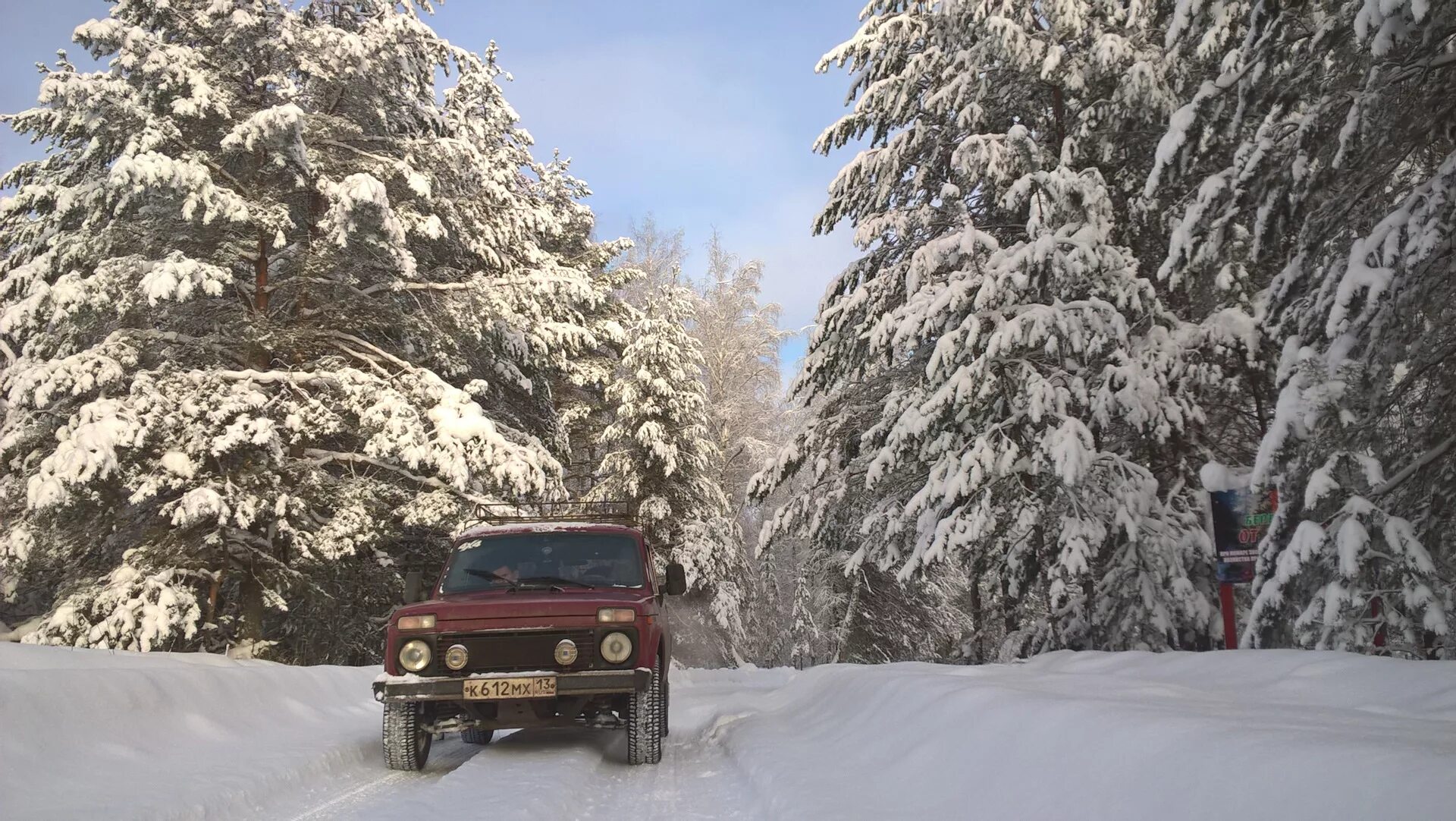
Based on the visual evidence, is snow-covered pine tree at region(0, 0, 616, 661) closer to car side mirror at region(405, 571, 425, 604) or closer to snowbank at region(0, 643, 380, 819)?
snowbank at region(0, 643, 380, 819)

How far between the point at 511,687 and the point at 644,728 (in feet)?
3.51

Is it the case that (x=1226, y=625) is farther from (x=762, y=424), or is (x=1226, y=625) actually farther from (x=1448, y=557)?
(x=762, y=424)

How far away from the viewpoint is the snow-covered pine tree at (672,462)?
24359mm

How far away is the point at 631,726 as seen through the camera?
7078 mm

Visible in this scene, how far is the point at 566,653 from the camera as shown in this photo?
6.90 meters

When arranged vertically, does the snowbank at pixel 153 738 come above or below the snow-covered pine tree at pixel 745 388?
below

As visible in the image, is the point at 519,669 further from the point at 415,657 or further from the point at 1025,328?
the point at 1025,328

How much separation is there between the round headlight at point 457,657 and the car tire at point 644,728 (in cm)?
128

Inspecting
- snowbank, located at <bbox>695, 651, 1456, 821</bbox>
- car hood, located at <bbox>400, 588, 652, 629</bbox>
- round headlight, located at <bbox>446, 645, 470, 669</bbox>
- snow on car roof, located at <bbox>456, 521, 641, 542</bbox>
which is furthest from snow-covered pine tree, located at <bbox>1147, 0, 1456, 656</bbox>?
round headlight, located at <bbox>446, 645, 470, 669</bbox>

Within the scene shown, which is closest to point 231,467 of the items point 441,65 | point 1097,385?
point 441,65

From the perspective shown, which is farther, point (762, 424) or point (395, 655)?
point (762, 424)

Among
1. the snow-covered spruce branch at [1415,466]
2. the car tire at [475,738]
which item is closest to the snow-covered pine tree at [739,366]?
the car tire at [475,738]

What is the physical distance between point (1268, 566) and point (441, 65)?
17.0m

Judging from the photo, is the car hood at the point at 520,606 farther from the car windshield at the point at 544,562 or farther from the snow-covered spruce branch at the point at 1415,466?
the snow-covered spruce branch at the point at 1415,466
